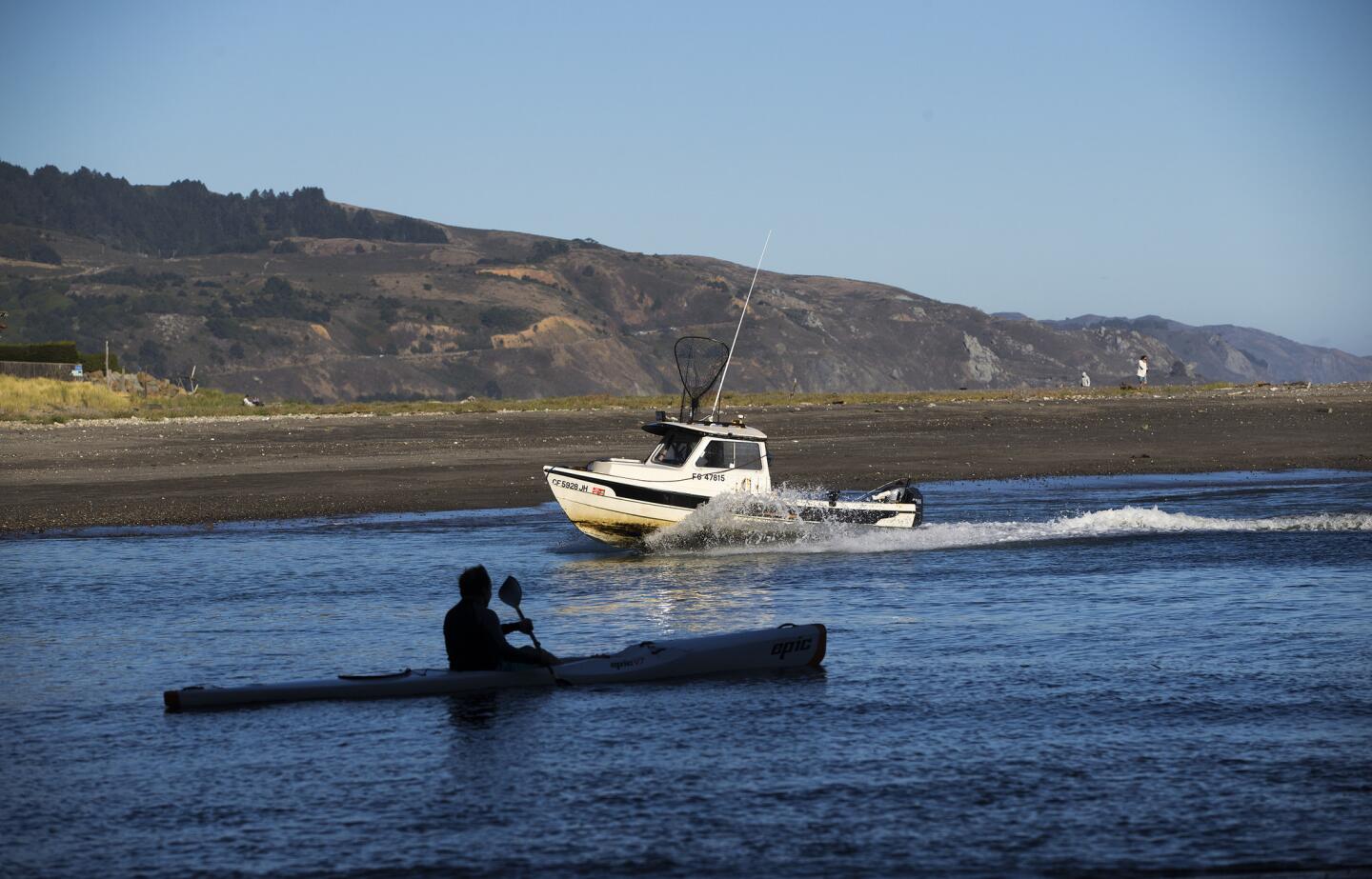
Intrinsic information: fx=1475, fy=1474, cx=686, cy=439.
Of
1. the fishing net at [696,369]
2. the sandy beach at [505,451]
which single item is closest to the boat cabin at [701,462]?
the fishing net at [696,369]

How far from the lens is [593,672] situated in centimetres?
1670

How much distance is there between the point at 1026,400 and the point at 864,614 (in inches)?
2413

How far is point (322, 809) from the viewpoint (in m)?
12.2

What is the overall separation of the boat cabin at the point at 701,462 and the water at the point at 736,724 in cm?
169

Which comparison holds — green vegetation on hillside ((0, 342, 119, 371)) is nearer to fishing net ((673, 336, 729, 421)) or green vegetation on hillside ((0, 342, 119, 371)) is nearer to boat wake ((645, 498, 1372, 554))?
fishing net ((673, 336, 729, 421))

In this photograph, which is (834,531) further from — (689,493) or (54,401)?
(54,401)

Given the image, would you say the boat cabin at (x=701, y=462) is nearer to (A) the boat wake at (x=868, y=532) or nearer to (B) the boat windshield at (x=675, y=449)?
(B) the boat windshield at (x=675, y=449)

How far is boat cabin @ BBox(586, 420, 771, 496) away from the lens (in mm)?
28266

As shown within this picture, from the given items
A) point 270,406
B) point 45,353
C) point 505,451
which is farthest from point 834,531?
point 45,353

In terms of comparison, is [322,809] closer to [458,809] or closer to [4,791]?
[458,809]

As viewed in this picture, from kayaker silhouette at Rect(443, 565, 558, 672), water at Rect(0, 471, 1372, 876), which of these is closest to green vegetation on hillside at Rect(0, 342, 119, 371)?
water at Rect(0, 471, 1372, 876)

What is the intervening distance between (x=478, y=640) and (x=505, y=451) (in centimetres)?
3413

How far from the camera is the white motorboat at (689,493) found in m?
28.1

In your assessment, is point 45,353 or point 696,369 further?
point 45,353
